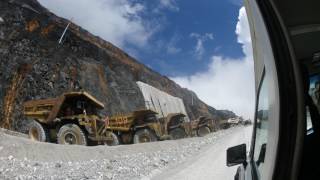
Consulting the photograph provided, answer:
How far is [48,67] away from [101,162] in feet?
72.6

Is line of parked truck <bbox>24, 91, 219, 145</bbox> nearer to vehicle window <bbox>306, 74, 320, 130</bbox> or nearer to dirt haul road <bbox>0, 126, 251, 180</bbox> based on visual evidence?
dirt haul road <bbox>0, 126, 251, 180</bbox>

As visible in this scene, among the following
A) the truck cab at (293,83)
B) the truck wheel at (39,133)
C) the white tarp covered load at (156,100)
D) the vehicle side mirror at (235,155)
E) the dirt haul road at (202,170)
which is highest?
the white tarp covered load at (156,100)

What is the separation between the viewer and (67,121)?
66.2 ft

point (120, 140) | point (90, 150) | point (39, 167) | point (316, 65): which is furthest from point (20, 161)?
point (316, 65)

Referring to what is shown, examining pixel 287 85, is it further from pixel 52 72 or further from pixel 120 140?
pixel 52 72

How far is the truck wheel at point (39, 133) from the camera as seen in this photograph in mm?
20156

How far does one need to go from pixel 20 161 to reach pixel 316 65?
47.1 ft

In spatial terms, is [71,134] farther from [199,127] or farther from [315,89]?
[315,89]

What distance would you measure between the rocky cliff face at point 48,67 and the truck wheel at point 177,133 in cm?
1054

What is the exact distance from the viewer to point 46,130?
67.1 feet

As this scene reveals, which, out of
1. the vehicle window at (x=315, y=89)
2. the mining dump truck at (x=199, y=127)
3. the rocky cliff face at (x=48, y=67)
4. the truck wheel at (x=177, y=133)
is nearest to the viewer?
the vehicle window at (x=315, y=89)

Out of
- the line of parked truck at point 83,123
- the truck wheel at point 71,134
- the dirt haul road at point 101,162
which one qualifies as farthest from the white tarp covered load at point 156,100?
the dirt haul road at point 101,162

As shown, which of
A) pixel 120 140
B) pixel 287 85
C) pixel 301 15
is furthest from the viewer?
pixel 120 140

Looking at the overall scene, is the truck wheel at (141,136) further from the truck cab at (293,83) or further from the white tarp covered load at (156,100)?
the truck cab at (293,83)
